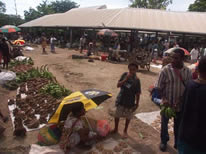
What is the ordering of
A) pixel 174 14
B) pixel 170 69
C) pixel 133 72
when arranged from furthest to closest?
pixel 174 14, pixel 133 72, pixel 170 69

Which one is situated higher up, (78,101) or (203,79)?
(203,79)

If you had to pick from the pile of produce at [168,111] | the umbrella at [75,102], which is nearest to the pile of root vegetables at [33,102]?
the umbrella at [75,102]

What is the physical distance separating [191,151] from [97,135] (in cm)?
193

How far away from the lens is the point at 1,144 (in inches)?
129

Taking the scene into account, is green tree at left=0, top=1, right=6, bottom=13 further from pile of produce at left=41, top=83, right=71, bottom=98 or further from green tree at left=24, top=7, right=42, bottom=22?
pile of produce at left=41, top=83, right=71, bottom=98

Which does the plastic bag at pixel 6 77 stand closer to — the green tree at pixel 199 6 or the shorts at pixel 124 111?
the shorts at pixel 124 111

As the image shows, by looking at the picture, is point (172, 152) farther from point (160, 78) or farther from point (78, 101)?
point (78, 101)

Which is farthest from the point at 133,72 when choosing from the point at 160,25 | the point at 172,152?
the point at 160,25

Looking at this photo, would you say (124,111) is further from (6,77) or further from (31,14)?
(31,14)

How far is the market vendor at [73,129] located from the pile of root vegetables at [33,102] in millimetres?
637

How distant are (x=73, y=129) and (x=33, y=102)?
7.42 ft

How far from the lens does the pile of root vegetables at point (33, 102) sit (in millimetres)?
3883

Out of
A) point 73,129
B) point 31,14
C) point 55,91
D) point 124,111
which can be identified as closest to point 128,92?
point 124,111

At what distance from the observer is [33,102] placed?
481 cm
